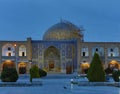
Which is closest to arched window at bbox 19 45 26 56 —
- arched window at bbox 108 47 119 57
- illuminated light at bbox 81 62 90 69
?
illuminated light at bbox 81 62 90 69

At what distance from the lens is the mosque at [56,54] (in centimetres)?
5106

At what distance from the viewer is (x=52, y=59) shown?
5228cm

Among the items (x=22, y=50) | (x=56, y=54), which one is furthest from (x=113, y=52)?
(x=22, y=50)

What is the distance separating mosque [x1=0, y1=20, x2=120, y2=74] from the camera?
5106 centimetres

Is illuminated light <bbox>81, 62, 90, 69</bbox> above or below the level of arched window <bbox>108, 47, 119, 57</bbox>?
below

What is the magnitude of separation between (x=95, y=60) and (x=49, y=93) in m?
7.01

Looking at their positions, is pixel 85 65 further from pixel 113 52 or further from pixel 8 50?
pixel 8 50

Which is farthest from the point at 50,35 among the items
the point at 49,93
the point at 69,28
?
the point at 49,93

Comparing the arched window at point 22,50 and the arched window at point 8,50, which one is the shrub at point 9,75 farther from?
the arched window at point 8,50

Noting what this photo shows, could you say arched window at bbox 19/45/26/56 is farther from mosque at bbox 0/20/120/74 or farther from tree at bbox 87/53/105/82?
tree at bbox 87/53/105/82

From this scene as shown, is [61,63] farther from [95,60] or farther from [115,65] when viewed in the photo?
[95,60]

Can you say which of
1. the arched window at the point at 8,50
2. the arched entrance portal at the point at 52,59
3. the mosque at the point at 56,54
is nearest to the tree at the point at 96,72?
the mosque at the point at 56,54

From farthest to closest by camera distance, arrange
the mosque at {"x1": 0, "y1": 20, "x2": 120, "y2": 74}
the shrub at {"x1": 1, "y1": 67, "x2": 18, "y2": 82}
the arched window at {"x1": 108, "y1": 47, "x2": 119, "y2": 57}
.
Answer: the arched window at {"x1": 108, "y1": 47, "x2": 119, "y2": 57} → the mosque at {"x1": 0, "y1": 20, "x2": 120, "y2": 74} → the shrub at {"x1": 1, "y1": 67, "x2": 18, "y2": 82}

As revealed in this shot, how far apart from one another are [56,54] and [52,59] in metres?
0.90
